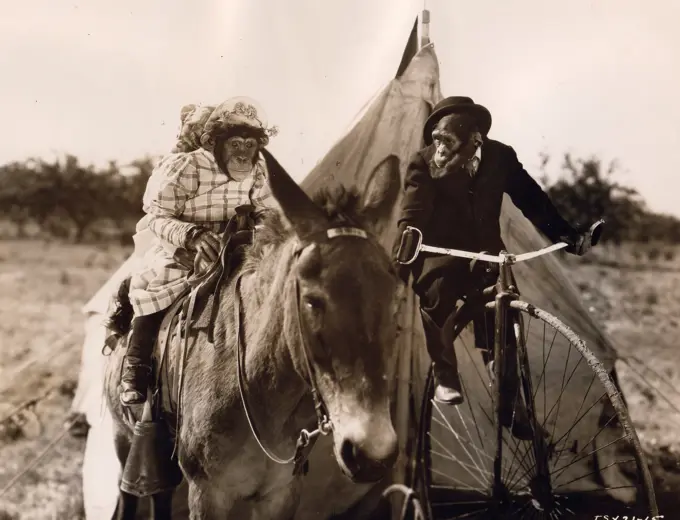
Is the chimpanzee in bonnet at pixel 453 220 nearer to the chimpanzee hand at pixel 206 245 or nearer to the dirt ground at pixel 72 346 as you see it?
the dirt ground at pixel 72 346

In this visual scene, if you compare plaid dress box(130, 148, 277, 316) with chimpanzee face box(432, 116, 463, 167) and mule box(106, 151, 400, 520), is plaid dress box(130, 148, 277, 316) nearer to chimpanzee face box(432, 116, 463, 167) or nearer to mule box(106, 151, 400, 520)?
mule box(106, 151, 400, 520)

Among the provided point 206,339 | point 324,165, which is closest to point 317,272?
point 206,339

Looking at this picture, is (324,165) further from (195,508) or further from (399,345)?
(195,508)

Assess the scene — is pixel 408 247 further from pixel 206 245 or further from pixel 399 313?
pixel 206 245

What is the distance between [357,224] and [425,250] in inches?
10.4

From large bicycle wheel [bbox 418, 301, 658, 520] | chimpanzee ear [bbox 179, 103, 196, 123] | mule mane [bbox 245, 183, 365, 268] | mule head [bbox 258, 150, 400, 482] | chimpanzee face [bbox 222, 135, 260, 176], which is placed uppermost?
chimpanzee ear [bbox 179, 103, 196, 123]

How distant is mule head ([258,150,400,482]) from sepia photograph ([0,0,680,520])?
0.08m

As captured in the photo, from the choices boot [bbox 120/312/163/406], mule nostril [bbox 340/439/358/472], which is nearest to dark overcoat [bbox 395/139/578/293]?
mule nostril [bbox 340/439/358/472]

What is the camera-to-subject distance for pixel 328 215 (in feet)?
4.20

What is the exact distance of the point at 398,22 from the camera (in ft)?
5.38

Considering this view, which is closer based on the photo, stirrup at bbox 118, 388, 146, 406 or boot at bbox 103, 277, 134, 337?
stirrup at bbox 118, 388, 146, 406

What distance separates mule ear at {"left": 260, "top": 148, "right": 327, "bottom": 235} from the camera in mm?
1272

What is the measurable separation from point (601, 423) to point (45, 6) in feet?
6.01

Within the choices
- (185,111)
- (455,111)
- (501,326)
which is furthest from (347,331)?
(185,111)
